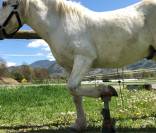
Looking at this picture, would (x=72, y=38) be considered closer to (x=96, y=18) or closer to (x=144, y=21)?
(x=96, y=18)

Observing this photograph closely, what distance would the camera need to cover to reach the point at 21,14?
25.3 feet

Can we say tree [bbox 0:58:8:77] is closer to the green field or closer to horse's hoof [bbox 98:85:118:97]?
the green field

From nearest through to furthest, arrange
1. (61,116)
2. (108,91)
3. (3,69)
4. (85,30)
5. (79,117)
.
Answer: (108,91) < (85,30) < (79,117) < (61,116) < (3,69)

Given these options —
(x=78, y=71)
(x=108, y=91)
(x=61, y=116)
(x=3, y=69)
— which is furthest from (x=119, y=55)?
(x=3, y=69)

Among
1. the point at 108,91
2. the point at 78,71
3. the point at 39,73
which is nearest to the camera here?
the point at 108,91

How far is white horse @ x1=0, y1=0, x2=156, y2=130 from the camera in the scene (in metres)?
7.19

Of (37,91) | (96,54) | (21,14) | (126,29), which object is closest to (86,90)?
(96,54)

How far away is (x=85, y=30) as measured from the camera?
289 inches

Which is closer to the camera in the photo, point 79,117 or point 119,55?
point 119,55

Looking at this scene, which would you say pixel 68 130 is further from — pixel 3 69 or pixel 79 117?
pixel 3 69

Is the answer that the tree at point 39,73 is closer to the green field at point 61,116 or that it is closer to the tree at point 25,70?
the tree at point 25,70

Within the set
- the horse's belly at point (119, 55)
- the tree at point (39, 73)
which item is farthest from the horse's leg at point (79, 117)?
the tree at point (39, 73)

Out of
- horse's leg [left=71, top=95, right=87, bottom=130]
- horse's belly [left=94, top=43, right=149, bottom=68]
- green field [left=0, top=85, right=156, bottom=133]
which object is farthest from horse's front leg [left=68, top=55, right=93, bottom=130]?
green field [left=0, top=85, right=156, bottom=133]

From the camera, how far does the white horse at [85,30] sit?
719cm
